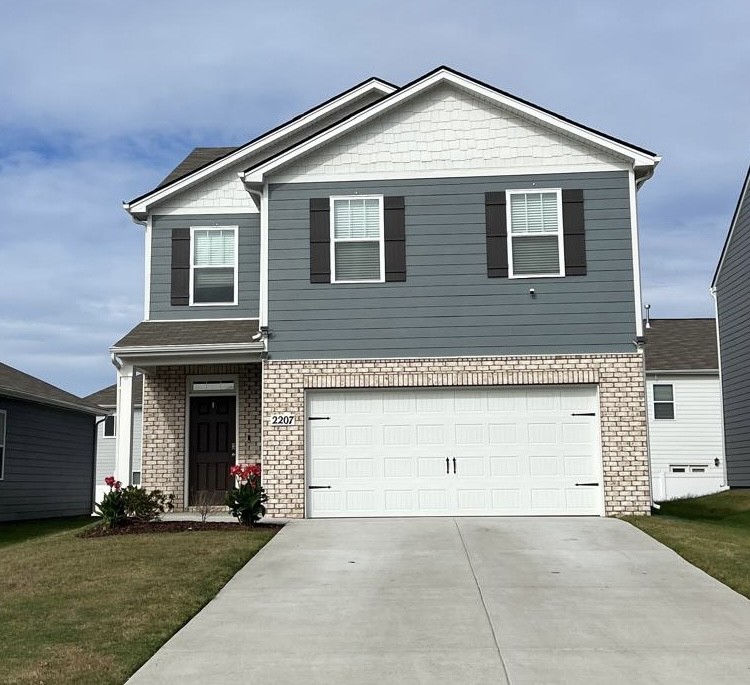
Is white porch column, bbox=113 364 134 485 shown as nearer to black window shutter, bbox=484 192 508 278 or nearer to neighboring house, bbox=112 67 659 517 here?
neighboring house, bbox=112 67 659 517

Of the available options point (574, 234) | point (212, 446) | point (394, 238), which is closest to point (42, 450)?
point (212, 446)

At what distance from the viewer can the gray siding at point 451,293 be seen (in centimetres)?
1547

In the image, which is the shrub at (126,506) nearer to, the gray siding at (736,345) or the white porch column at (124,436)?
the white porch column at (124,436)

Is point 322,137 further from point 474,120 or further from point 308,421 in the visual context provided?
point 308,421

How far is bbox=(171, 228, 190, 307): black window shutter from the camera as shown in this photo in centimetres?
1750

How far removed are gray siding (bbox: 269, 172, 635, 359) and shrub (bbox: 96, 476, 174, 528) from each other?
3121 mm

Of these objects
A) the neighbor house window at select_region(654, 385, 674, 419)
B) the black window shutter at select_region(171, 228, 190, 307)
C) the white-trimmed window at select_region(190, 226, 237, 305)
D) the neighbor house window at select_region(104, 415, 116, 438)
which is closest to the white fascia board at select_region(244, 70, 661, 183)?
the white-trimmed window at select_region(190, 226, 237, 305)

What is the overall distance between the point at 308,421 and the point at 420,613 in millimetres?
7048

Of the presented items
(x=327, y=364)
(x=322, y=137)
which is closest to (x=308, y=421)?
(x=327, y=364)

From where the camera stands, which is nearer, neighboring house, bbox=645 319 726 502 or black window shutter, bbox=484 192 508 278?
black window shutter, bbox=484 192 508 278

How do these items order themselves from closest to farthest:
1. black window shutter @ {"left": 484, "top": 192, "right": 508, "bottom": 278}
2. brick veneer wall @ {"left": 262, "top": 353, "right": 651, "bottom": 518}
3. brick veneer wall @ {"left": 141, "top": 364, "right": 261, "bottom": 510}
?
brick veneer wall @ {"left": 262, "top": 353, "right": 651, "bottom": 518}, black window shutter @ {"left": 484, "top": 192, "right": 508, "bottom": 278}, brick veneer wall @ {"left": 141, "top": 364, "right": 261, "bottom": 510}

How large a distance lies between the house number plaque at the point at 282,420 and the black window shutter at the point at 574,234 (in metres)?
5.07

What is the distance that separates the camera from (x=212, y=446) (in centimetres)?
1755

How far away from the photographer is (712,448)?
2998 cm
